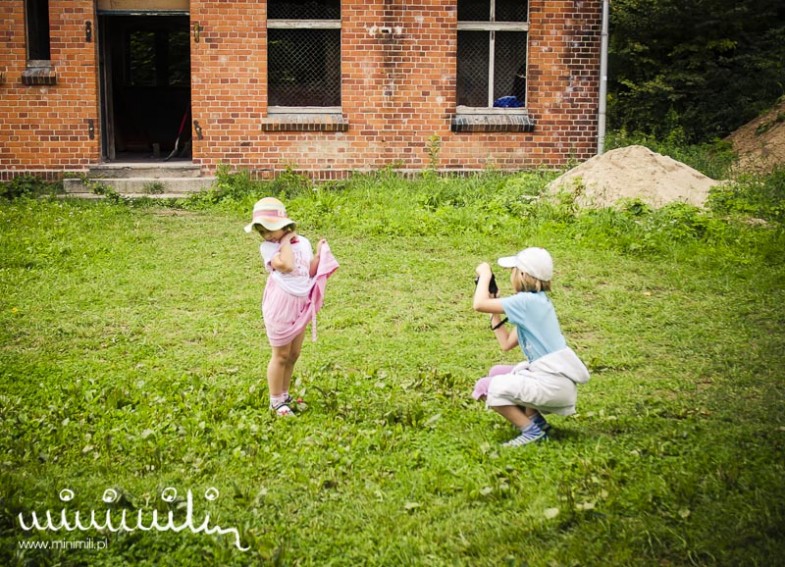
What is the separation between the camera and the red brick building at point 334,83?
14.7m

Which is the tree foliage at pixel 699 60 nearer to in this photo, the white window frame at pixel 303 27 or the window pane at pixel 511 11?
the window pane at pixel 511 11

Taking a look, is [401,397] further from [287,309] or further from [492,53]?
[492,53]

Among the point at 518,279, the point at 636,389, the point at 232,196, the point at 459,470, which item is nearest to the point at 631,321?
the point at 636,389

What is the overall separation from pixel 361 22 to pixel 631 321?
8.74 meters

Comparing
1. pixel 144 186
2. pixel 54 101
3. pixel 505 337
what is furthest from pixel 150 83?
pixel 505 337

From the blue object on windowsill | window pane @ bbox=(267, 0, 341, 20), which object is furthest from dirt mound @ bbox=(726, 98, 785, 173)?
window pane @ bbox=(267, 0, 341, 20)

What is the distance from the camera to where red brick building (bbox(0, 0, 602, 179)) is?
14.7 m

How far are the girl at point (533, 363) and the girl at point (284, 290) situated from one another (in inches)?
48.0

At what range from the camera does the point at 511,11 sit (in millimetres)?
15477

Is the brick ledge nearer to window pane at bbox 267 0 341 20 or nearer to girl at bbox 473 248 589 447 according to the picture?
window pane at bbox 267 0 341 20

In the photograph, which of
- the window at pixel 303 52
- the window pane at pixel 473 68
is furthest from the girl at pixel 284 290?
the window pane at pixel 473 68

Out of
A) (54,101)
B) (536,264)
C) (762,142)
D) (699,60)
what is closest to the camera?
(536,264)

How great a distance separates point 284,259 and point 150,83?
15.9 metres

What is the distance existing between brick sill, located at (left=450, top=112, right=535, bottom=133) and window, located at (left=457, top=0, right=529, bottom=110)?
0.26m
